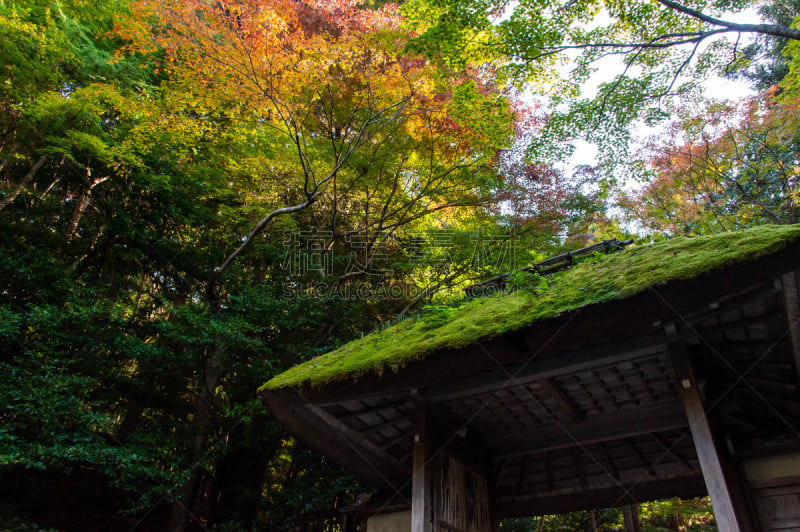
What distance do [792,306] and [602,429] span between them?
7.52 ft

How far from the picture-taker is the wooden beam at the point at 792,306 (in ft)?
8.48

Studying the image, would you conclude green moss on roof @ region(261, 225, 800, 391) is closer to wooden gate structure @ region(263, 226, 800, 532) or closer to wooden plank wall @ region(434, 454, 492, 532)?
wooden gate structure @ region(263, 226, 800, 532)

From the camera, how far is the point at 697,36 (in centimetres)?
619

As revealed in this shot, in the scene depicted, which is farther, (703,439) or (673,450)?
(673,450)

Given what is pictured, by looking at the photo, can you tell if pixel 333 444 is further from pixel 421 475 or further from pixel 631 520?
pixel 631 520

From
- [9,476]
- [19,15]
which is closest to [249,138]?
[19,15]

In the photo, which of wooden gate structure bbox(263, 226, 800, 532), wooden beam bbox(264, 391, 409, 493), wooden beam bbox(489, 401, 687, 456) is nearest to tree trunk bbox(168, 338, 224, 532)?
wooden beam bbox(264, 391, 409, 493)

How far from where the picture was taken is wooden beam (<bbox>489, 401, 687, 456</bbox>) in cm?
421

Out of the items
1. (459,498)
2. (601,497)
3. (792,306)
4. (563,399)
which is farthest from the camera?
(601,497)

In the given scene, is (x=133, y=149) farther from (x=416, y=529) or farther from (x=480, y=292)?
(x=416, y=529)

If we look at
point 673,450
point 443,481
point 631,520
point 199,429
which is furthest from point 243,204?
point 631,520

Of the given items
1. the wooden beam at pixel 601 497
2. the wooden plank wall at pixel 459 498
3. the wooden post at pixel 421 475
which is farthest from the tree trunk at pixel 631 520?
the wooden post at pixel 421 475

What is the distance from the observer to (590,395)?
4.32m

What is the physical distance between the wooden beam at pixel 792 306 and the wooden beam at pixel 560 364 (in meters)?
0.74
